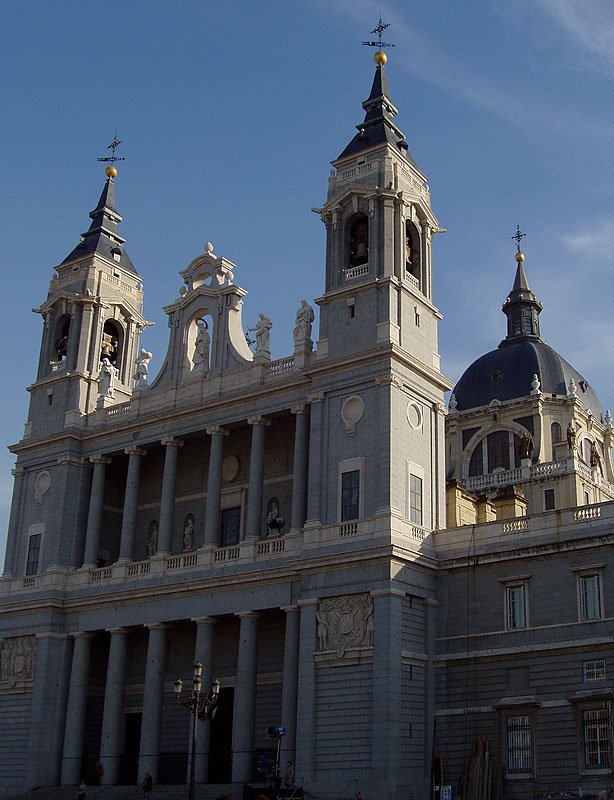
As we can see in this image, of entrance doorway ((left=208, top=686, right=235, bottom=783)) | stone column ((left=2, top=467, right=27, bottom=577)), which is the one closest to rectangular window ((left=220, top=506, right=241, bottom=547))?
entrance doorway ((left=208, top=686, right=235, bottom=783))

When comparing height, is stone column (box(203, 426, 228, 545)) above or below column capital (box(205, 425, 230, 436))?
below

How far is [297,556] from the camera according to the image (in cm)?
4112

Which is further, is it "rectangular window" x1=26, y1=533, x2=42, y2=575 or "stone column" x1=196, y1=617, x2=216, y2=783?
"rectangular window" x1=26, y1=533, x2=42, y2=575

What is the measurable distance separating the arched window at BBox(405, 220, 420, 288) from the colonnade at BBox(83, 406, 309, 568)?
23.1ft

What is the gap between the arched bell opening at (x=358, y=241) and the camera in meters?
44.5

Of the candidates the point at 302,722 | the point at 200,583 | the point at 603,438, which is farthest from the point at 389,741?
the point at 603,438

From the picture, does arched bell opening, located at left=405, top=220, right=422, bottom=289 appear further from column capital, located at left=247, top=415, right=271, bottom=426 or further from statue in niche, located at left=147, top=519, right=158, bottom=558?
statue in niche, located at left=147, top=519, right=158, bottom=558

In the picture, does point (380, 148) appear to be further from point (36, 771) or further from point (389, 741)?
point (36, 771)

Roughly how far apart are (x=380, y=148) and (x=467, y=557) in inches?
653

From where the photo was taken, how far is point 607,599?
35.9 m

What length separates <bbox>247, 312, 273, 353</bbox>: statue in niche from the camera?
4641cm

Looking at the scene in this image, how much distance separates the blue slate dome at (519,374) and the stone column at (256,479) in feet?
110

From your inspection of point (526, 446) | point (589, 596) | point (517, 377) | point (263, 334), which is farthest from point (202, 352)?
point (517, 377)

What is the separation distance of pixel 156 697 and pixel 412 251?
66.6 ft
